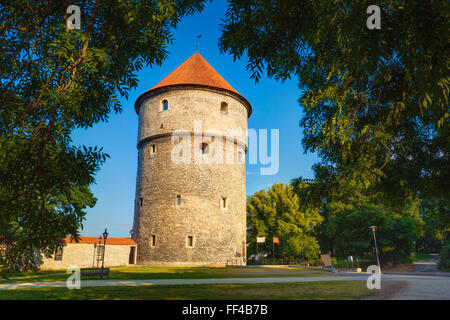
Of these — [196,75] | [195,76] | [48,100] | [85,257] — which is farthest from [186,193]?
[48,100]

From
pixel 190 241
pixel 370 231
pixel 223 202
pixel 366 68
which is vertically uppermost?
pixel 223 202

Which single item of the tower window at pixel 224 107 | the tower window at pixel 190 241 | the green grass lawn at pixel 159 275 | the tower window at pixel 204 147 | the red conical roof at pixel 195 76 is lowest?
the green grass lawn at pixel 159 275

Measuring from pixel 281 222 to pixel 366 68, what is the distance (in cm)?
3509

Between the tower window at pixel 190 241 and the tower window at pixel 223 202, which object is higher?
the tower window at pixel 223 202

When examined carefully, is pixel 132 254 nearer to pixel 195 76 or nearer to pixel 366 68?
pixel 195 76

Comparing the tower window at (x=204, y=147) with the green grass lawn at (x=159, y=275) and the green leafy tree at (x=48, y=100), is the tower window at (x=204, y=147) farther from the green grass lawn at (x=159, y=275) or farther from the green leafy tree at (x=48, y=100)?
the green leafy tree at (x=48, y=100)

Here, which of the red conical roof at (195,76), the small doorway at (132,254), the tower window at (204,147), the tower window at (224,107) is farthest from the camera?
the tower window at (224,107)

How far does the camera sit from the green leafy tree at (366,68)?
3160mm

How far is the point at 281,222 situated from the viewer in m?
37.4

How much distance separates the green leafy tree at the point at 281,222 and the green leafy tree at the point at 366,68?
27784mm

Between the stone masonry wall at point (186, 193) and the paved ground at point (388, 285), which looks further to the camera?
the stone masonry wall at point (186, 193)

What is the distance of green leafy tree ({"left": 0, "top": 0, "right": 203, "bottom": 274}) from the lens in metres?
4.22
